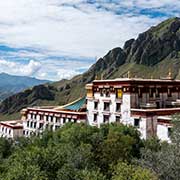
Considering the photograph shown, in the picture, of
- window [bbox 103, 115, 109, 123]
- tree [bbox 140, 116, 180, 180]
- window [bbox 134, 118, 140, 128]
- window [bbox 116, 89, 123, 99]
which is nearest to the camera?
tree [bbox 140, 116, 180, 180]

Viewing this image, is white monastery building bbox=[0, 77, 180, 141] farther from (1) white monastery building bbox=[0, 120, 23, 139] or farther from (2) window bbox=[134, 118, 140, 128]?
(1) white monastery building bbox=[0, 120, 23, 139]

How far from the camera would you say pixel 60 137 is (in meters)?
43.9

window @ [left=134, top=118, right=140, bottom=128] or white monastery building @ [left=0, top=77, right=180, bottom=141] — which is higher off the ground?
white monastery building @ [left=0, top=77, right=180, bottom=141]

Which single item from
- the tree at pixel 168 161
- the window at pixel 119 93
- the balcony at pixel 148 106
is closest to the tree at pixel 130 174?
the tree at pixel 168 161

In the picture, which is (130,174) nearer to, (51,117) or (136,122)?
(136,122)

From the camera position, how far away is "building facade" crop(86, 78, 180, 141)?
160 ft

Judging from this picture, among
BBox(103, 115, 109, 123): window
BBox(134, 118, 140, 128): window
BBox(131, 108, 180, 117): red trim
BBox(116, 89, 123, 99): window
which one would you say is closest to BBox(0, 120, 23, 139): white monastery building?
BBox(103, 115, 109, 123): window

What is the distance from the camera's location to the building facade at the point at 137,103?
48656 mm

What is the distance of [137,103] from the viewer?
5253 cm

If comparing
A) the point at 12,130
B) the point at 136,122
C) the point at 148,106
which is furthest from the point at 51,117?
the point at 148,106

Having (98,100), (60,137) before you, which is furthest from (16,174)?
(98,100)

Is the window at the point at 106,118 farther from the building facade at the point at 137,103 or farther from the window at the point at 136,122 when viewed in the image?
the window at the point at 136,122

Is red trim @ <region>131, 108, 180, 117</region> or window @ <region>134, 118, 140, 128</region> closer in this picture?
red trim @ <region>131, 108, 180, 117</region>

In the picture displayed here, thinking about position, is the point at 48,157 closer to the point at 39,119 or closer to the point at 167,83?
the point at 167,83
